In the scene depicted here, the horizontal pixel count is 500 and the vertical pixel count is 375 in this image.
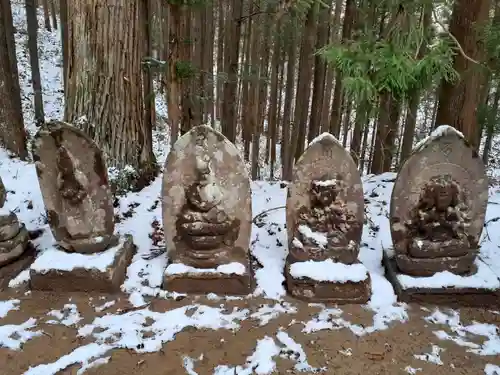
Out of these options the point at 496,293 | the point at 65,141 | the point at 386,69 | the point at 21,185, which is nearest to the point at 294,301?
the point at 496,293

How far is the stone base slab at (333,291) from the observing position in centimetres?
324

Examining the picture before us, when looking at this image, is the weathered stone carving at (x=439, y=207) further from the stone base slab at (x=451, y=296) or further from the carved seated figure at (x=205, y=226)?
the carved seated figure at (x=205, y=226)

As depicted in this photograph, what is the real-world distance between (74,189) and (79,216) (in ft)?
0.75

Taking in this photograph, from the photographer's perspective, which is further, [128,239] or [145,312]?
[128,239]

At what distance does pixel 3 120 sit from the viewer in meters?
5.69

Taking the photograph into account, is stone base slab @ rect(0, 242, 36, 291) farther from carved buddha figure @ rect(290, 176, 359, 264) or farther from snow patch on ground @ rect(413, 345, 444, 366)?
snow patch on ground @ rect(413, 345, 444, 366)

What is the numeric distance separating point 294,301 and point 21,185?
11.2ft

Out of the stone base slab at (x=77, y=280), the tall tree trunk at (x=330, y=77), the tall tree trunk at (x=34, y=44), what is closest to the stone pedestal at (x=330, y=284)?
the stone base slab at (x=77, y=280)

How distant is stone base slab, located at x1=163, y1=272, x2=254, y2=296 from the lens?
330 cm

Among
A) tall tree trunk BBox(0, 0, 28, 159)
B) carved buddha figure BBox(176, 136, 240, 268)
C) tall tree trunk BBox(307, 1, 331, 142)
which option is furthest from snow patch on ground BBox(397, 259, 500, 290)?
tall tree trunk BBox(307, 1, 331, 142)

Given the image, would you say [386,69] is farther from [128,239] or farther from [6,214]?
[6,214]

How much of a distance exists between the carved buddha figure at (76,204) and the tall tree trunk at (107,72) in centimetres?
127

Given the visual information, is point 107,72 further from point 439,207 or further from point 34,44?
point 34,44

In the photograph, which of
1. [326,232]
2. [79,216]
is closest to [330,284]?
[326,232]
